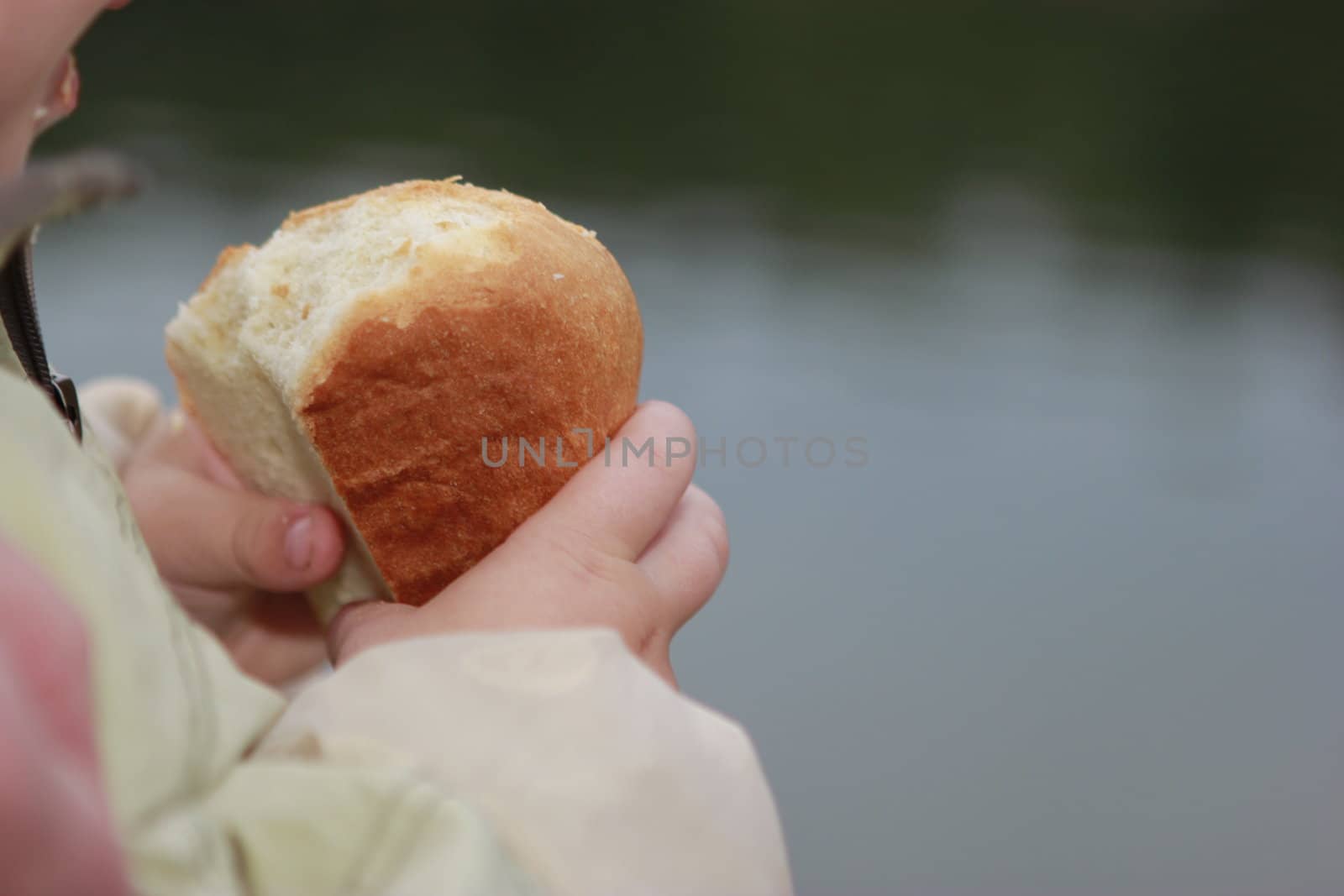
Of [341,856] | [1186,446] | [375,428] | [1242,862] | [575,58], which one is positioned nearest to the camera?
[341,856]

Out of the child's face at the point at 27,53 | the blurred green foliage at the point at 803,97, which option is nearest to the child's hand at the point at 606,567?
the child's face at the point at 27,53

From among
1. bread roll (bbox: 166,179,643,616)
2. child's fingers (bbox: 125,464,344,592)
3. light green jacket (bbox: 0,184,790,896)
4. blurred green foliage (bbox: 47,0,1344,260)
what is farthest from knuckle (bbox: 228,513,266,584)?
blurred green foliage (bbox: 47,0,1344,260)

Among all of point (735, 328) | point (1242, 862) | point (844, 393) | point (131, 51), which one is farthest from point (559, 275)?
point (131, 51)

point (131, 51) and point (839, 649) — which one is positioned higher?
point (131, 51)

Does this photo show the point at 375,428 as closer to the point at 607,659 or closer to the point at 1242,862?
the point at 607,659

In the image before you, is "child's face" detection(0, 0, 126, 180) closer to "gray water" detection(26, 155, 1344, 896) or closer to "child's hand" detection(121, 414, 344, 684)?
"child's hand" detection(121, 414, 344, 684)

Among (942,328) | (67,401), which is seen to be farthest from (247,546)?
(942,328)

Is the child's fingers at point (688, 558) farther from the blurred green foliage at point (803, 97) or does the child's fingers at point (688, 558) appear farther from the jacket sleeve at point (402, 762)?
the blurred green foliage at point (803, 97)

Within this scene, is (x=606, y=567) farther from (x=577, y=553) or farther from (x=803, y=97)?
(x=803, y=97)
